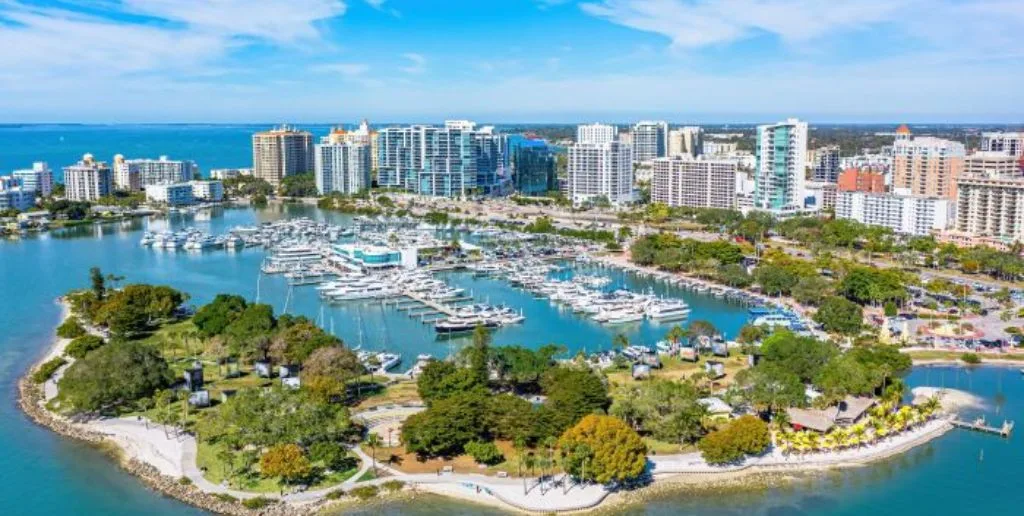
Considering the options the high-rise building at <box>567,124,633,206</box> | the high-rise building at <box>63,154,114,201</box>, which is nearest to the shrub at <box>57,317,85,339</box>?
the high-rise building at <box>567,124,633,206</box>

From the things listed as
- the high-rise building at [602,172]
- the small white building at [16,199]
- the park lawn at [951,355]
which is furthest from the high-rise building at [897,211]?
the small white building at [16,199]

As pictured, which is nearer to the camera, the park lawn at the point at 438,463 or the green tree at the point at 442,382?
the park lawn at the point at 438,463

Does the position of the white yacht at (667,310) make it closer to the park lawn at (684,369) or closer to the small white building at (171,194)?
the park lawn at (684,369)

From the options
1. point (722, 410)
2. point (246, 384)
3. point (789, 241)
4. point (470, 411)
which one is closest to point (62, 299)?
point (246, 384)

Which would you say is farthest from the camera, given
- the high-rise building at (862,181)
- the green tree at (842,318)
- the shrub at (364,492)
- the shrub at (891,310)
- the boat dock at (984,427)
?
the high-rise building at (862,181)

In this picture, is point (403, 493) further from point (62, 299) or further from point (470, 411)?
point (62, 299)
